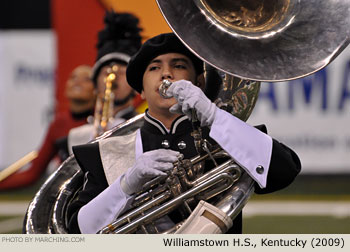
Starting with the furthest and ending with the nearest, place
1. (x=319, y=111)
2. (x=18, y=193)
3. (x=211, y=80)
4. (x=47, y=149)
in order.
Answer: (x=18, y=193) → (x=319, y=111) → (x=47, y=149) → (x=211, y=80)

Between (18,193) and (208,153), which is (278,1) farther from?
(18,193)

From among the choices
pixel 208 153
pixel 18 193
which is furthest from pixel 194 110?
pixel 18 193

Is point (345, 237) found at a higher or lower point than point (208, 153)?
lower

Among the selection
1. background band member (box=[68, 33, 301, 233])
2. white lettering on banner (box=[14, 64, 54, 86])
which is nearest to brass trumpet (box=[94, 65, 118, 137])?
background band member (box=[68, 33, 301, 233])

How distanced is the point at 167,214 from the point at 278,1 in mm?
832

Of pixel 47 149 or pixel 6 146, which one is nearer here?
pixel 47 149

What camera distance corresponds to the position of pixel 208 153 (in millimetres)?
2773

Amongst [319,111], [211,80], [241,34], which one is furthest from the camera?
[319,111]

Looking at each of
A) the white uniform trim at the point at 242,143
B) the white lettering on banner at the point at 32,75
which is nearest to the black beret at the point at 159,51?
the white uniform trim at the point at 242,143

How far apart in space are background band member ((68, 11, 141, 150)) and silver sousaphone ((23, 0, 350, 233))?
1.71 m

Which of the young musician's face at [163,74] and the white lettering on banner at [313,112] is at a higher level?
the young musician's face at [163,74]

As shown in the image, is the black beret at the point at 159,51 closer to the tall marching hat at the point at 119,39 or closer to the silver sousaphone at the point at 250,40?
the silver sousaphone at the point at 250,40

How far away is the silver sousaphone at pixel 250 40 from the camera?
2652 mm

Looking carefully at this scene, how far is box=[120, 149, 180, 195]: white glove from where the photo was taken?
2.68m
